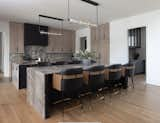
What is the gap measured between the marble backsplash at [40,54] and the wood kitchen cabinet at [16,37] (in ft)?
0.88

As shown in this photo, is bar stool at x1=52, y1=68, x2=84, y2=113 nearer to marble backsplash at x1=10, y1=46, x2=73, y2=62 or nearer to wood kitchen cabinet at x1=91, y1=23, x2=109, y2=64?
marble backsplash at x1=10, y1=46, x2=73, y2=62

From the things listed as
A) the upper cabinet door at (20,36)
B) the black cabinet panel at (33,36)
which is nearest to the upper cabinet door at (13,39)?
the upper cabinet door at (20,36)

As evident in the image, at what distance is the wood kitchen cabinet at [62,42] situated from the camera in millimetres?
8393

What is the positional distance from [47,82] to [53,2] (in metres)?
2.77

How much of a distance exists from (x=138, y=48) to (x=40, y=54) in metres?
5.71

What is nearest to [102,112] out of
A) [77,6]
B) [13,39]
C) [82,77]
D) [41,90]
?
[82,77]

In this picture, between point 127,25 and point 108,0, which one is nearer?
A: point 108,0

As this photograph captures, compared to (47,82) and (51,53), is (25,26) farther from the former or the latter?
(47,82)

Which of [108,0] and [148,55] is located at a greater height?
[108,0]

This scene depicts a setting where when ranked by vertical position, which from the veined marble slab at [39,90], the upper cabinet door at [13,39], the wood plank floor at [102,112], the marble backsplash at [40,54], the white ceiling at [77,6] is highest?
the white ceiling at [77,6]

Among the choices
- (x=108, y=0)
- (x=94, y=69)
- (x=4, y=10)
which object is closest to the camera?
(x=94, y=69)

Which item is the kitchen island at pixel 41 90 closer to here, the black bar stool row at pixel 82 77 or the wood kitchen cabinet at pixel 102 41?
the black bar stool row at pixel 82 77

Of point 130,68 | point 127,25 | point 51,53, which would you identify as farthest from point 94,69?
point 51,53

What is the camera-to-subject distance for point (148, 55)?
5.46m
